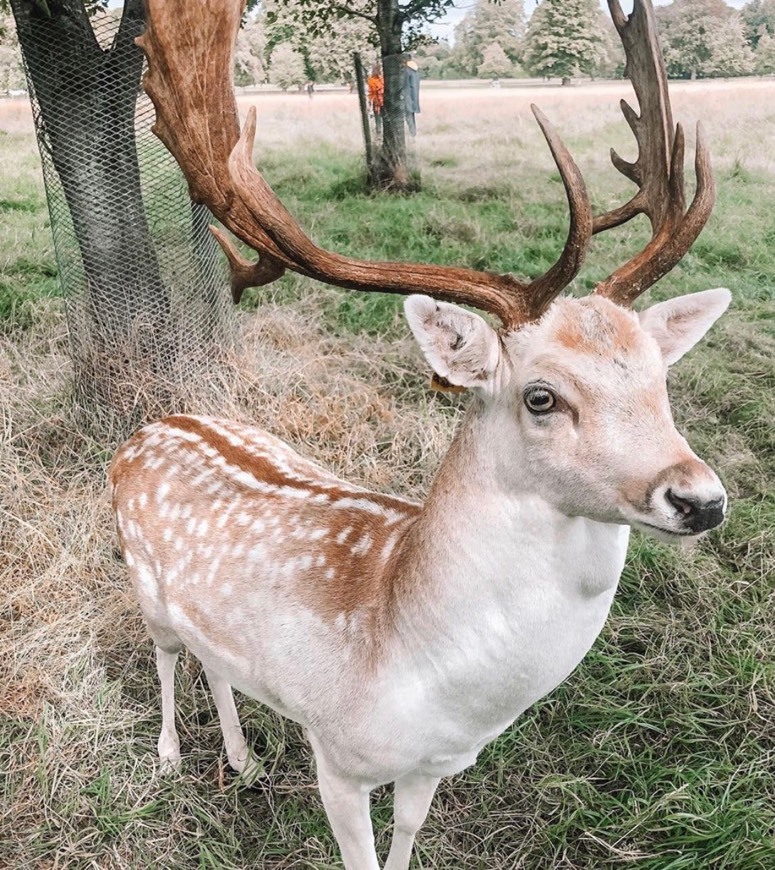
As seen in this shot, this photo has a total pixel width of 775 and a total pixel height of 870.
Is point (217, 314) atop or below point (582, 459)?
below

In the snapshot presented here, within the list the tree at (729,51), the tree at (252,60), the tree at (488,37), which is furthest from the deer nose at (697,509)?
the tree at (488,37)

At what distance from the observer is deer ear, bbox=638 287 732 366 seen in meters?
1.75

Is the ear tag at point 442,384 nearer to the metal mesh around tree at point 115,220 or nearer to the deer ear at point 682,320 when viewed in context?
the deer ear at point 682,320

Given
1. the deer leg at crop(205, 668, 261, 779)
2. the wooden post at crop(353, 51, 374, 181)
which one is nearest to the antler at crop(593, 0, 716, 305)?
the deer leg at crop(205, 668, 261, 779)

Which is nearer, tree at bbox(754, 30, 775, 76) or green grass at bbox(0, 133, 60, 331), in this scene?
green grass at bbox(0, 133, 60, 331)

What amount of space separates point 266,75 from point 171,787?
3106 cm

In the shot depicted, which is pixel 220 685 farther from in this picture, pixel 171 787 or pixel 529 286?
pixel 529 286

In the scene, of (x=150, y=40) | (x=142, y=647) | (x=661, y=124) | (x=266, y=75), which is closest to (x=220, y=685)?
Answer: (x=142, y=647)

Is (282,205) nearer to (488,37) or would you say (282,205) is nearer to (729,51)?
(729,51)

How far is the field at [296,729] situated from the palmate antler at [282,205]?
153 centimetres

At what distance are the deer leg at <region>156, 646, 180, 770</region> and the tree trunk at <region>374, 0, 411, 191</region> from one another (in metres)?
7.49

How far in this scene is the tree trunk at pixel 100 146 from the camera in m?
3.62

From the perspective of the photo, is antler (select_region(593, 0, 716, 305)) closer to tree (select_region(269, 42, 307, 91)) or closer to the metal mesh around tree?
the metal mesh around tree

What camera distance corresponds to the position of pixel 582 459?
147 cm
